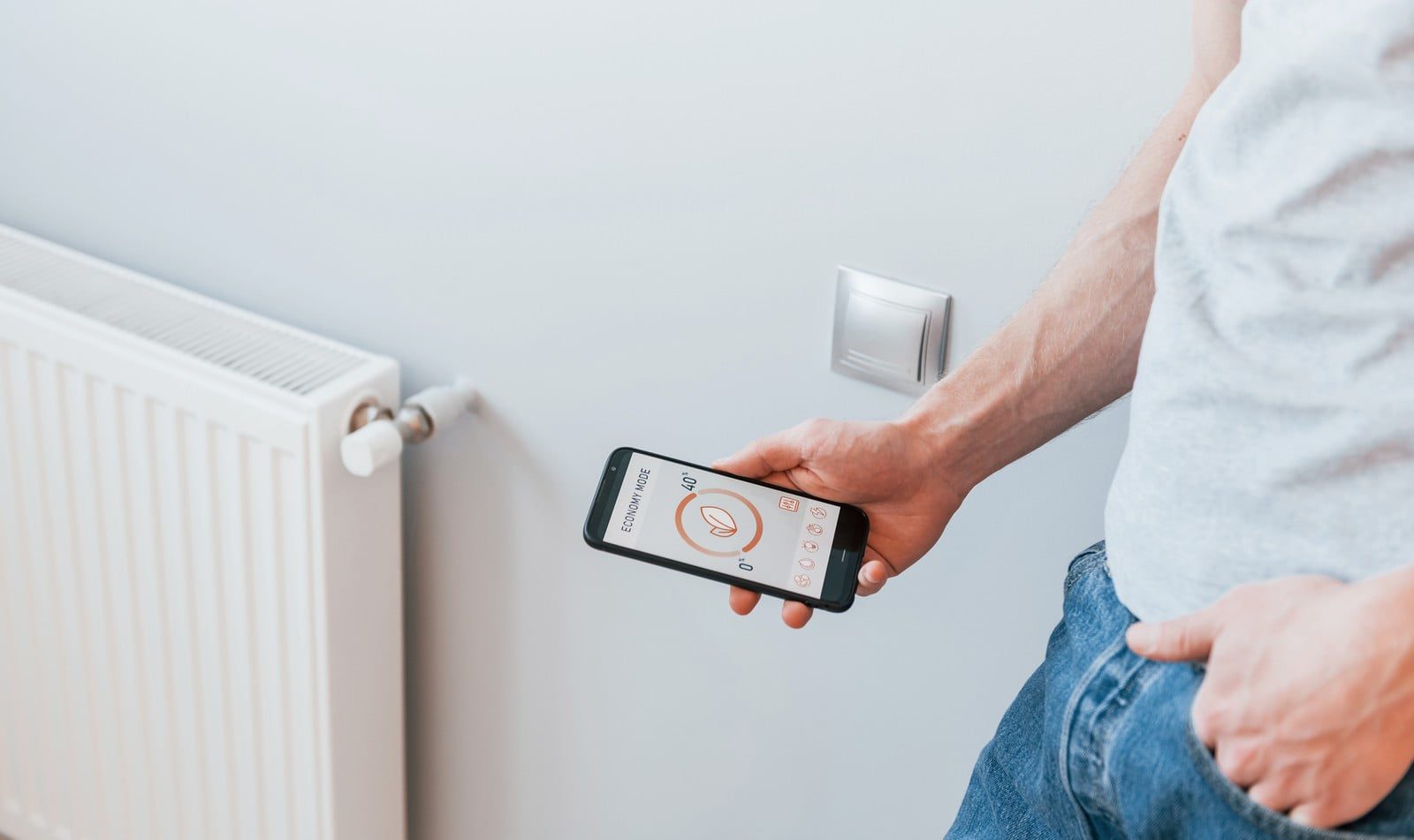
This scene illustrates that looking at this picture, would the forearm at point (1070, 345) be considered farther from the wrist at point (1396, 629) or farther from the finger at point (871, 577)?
the wrist at point (1396, 629)

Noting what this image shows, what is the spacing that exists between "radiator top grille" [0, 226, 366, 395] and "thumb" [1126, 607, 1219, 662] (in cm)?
69

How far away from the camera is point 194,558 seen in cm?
108

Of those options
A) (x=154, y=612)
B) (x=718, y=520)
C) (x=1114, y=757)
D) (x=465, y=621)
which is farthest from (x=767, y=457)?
(x=154, y=612)

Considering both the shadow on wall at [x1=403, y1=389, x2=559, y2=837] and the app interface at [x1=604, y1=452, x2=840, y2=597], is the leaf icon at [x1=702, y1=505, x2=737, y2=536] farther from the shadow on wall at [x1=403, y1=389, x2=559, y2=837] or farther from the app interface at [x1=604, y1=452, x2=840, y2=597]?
the shadow on wall at [x1=403, y1=389, x2=559, y2=837]

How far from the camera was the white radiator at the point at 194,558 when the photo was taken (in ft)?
3.30

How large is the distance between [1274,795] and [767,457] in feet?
1.13

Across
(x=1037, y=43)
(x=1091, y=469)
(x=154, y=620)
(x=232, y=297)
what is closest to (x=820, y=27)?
(x=1037, y=43)

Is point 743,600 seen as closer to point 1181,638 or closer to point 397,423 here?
point 1181,638

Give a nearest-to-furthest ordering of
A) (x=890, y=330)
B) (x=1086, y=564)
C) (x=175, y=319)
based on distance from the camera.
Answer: (x=1086, y=564) < (x=890, y=330) < (x=175, y=319)

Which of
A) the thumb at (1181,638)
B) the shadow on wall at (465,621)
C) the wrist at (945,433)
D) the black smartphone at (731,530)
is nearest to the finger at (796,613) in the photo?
the black smartphone at (731,530)

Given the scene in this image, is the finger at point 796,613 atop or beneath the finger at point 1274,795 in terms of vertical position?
beneath

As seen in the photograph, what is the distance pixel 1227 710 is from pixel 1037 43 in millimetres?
407

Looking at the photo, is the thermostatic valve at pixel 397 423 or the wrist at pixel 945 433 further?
the thermostatic valve at pixel 397 423

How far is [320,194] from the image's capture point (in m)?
1.03
